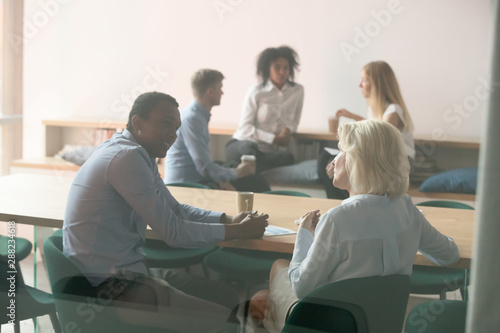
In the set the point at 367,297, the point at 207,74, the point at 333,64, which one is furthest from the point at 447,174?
the point at 367,297

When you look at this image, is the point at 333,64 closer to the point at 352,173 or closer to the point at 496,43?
the point at 352,173

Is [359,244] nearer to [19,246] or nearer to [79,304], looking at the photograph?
[79,304]

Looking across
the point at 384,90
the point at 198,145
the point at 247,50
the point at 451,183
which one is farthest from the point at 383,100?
A: the point at 247,50

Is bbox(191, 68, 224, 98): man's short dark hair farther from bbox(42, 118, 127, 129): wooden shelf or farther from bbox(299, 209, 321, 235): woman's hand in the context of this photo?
bbox(299, 209, 321, 235): woman's hand

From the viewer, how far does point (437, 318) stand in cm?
185

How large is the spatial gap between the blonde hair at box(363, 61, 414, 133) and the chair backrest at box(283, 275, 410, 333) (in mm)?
2111

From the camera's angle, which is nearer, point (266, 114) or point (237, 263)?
point (237, 263)

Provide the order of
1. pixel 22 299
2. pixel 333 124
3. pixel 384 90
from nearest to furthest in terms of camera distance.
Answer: pixel 22 299, pixel 384 90, pixel 333 124

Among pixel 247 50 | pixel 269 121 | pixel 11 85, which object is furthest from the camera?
pixel 247 50

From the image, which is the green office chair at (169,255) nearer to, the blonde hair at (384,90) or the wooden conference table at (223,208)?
the wooden conference table at (223,208)

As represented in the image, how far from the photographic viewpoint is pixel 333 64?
181 inches

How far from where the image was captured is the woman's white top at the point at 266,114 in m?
4.22

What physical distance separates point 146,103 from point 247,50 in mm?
2726

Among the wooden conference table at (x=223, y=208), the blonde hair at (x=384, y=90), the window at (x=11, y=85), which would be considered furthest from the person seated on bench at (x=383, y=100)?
the window at (x=11, y=85)
